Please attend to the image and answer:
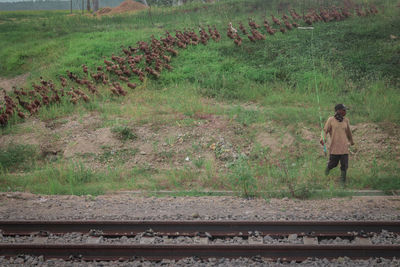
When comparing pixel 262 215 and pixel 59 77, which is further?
pixel 59 77

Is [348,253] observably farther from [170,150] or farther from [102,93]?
[102,93]

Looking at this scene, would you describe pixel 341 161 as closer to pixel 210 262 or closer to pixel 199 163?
pixel 199 163

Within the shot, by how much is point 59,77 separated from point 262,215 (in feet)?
41.5

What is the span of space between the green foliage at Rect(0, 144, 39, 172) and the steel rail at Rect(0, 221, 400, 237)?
4.34 metres

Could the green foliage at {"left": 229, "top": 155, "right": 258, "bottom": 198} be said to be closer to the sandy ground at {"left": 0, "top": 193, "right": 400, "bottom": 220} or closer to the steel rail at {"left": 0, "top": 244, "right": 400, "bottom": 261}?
the sandy ground at {"left": 0, "top": 193, "right": 400, "bottom": 220}

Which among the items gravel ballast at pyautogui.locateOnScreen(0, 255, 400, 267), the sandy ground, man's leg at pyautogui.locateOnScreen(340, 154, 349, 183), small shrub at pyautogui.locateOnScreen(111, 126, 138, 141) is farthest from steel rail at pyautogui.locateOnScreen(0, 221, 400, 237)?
small shrub at pyautogui.locateOnScreen(111, 126, 138, 141)

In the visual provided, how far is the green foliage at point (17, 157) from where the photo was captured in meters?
11.6

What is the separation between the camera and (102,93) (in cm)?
1579

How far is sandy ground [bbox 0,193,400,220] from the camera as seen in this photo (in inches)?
306

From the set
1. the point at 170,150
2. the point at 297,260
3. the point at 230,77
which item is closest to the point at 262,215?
the point at 297,260

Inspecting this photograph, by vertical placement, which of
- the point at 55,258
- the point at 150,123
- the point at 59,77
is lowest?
the point at 55,258

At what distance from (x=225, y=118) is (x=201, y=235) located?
627 cm

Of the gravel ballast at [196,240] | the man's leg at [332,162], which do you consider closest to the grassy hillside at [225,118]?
the man's leg at [332,162]

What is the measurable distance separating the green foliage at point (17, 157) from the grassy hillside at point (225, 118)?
4cm
